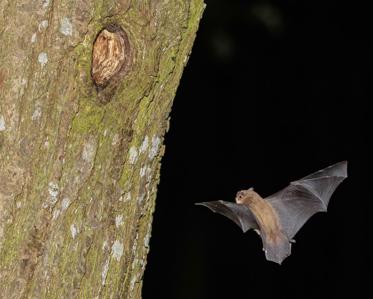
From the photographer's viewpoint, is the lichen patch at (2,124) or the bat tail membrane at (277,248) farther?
the bat tail membrane at (277,248)

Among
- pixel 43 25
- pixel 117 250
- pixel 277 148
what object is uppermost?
pixel 277 148

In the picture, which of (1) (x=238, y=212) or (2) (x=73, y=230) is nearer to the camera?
(2) (x=73, y=230)

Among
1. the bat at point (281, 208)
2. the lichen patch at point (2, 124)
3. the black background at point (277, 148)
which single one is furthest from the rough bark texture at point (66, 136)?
the black background at point (277, 148)

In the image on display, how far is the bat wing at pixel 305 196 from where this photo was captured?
3242 millimetres

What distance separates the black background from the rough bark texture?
401 cm

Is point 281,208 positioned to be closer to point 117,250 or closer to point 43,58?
point 117,250

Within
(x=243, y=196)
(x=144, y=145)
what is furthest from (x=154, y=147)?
(x=243, y=196)

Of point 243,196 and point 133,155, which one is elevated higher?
point 243,196

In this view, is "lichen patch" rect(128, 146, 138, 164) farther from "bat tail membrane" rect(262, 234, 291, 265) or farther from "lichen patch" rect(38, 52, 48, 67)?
"bat tail membrane" rect(262, 234, 291, 265)

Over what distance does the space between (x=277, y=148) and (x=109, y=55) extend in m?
4.39

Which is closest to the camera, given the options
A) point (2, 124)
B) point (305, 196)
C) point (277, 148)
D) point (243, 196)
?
point (2, 124)

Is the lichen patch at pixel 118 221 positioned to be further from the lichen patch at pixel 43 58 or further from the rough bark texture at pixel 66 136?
the lichen patch at pixel 43 58

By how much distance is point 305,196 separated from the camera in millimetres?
3355

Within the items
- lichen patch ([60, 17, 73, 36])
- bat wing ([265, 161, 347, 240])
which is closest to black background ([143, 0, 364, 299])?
bat wing ([265, 161, 347, 240])
